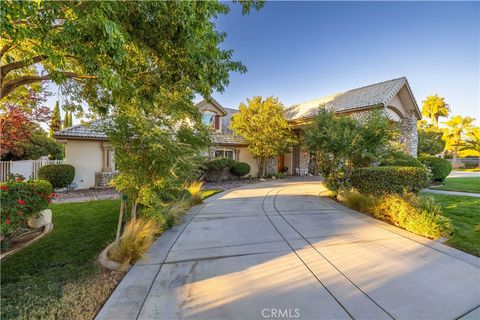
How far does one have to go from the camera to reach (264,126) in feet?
48.1

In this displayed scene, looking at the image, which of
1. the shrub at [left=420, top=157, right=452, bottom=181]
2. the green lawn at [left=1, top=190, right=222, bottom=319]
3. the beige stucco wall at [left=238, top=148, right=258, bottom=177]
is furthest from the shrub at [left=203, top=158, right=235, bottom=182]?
the shrub at [left=420, top=157, right=452, bottom=181]

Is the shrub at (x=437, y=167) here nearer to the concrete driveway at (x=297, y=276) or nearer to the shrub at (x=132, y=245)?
the concrete driveway at (x=297, y=276)

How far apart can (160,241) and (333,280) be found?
136 inches

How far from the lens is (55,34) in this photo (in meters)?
2.84

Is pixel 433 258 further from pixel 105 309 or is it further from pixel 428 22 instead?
pixel 428 22

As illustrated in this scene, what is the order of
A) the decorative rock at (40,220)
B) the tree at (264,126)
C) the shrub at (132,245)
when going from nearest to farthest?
the shrub at (132,245) < the decorative rock at (40,220) < the tree at (264,126)

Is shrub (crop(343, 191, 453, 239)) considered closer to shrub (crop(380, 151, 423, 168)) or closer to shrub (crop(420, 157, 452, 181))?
shrub (crop(380, 151, 423, 168))

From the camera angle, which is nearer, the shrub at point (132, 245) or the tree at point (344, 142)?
the shrub at point (132, 245)

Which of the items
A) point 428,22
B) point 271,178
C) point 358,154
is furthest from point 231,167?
point 428,22

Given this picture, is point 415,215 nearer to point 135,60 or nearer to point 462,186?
point 135,60

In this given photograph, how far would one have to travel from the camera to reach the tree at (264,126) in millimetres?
14539

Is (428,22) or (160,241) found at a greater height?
(428,22)

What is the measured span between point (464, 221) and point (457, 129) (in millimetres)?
36121

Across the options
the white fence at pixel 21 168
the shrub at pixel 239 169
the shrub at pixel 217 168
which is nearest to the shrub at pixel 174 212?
the shrub at pixel 217 168
